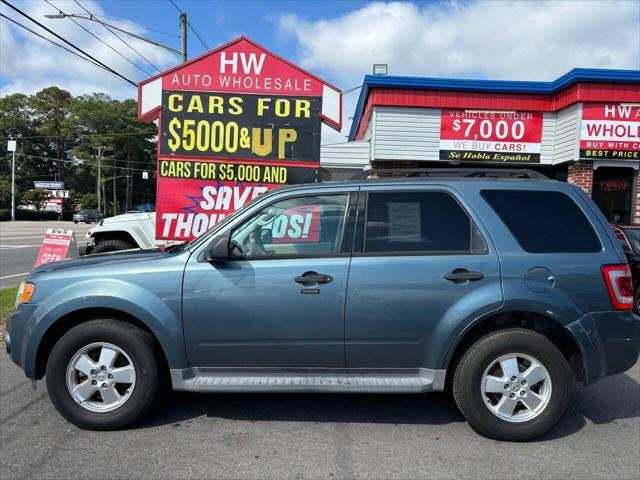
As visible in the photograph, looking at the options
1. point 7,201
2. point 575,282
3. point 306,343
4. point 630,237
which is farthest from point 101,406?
point 7,201

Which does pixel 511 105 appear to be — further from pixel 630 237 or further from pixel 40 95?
pixel 40 95

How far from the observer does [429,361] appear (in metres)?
3.41

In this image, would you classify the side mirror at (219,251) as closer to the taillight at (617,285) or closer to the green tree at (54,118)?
the taillight at (617,285)

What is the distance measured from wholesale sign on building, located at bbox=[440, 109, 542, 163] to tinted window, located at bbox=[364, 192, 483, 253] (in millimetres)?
8321

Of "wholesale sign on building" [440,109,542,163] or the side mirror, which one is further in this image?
"wholesale sign on building" [440,109,542,163]

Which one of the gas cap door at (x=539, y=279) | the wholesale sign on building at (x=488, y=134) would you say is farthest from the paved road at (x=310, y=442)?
the wholesale sign on building at (x=488, y=134)

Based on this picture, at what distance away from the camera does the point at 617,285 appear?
3387 mm

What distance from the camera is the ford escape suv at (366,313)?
11.0 feet

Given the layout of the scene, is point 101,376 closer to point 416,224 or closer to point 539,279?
point 416,224

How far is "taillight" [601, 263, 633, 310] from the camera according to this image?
3383mm

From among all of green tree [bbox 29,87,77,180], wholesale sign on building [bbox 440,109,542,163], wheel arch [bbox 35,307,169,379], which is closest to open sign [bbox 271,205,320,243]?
wheel arch [bbox 35,307,169,379]

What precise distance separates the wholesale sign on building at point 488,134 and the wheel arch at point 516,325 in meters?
8.47

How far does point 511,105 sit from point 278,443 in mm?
10350

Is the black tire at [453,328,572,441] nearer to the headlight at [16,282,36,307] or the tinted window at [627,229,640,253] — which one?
the headlight at [16,282,36,307]
